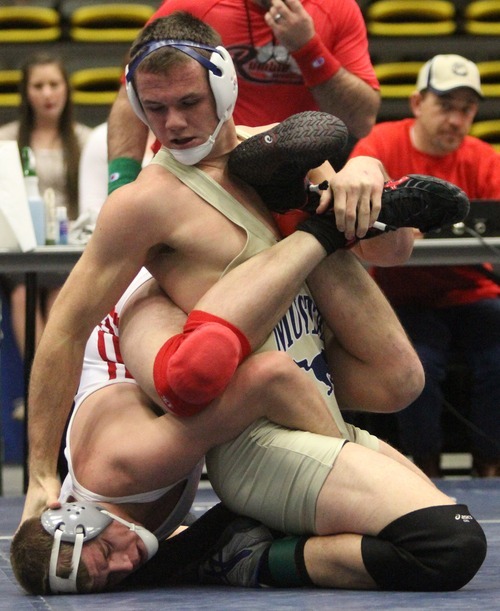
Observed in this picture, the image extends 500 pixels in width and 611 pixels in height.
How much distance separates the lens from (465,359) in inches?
181

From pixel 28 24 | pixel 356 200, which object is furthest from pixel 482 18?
pixel 356 200

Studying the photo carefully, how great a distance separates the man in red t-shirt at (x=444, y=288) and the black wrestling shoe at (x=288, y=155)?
189 cm

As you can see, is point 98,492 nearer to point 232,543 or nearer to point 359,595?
point 232,543

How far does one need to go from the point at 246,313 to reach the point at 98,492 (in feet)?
1.53

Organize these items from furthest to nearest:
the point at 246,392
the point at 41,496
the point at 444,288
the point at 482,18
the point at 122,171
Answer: the point at 482,18 → the point at 444,288 → the point at 122,171 → the point at 41,496 → the point at 246,392

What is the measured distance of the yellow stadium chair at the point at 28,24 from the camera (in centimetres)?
684

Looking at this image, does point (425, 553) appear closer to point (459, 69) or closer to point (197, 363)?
point (197, 363)

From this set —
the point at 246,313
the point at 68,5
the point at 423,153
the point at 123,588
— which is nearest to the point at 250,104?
the point at 423,153

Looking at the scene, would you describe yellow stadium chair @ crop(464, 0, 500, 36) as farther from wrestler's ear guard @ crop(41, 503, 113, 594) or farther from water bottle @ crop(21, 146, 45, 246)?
wrestler's ear guard @ crop(41, 503, 113, 594)

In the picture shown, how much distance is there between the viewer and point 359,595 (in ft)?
7.62

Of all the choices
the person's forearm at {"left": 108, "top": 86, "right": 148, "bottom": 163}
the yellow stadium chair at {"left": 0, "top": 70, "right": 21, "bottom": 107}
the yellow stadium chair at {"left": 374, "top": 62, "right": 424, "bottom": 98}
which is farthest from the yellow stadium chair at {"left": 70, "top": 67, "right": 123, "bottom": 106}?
the person's forearm at {"left": 108, "top": 86, "right": 148, "bottom": 163}

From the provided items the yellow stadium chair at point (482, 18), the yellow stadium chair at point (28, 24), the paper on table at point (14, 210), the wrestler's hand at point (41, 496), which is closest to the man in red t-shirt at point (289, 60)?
the paper on table at point (14, 210)

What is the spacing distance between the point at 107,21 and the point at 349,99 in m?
3.43

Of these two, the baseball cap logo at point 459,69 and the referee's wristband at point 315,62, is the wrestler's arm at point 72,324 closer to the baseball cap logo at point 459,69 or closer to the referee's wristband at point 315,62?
the referee's wristband at point 315,62
